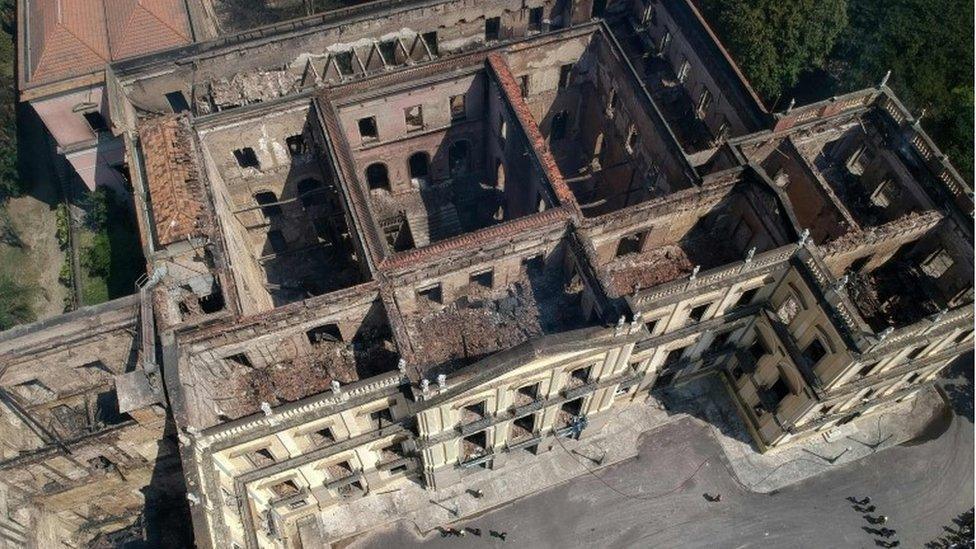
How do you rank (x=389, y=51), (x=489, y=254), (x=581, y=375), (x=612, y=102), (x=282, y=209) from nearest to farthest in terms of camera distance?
(x=489, y=254) → (x=581, y=375) → (x=612, y=102) → (x=282, y=209) → (x=389, y=51)

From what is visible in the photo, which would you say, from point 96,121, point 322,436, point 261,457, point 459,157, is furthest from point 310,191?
point 261,457

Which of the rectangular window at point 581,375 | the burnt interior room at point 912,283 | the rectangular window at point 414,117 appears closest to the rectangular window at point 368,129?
the rectangular window at point 414,117

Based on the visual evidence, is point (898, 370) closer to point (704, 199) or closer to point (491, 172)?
point (704, 199)

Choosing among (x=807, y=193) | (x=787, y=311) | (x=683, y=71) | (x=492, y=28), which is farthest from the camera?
(x=492, y=28)

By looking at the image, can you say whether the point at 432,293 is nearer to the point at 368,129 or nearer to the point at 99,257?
the point at 368,129

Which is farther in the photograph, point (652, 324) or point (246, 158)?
point (246, 158)

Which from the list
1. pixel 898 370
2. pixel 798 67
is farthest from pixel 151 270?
pixel 798 67
